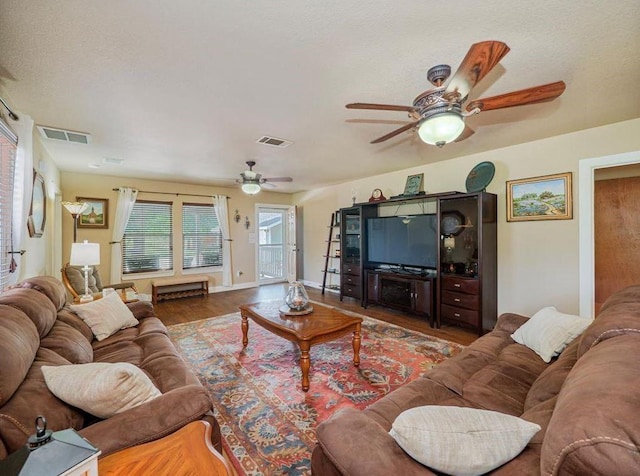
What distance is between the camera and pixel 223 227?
628 centimetres

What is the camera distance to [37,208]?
3.10 metres

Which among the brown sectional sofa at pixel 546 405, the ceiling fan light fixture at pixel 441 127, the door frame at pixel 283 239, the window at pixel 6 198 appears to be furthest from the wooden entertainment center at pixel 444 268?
the window at pixel 6 198

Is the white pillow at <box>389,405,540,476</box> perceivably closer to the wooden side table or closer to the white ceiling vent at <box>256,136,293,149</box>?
the wooden side table

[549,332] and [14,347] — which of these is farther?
[549,332]

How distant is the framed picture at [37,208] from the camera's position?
2843 millimetres

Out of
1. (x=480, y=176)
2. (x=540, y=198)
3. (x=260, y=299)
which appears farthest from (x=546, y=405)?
(x=260, y=299)

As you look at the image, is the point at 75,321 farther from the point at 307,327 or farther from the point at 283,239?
the point at 283,239

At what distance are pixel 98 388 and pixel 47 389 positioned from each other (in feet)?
0.75

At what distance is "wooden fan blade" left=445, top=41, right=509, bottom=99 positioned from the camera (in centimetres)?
133

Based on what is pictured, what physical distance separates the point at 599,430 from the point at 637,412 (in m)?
0.11

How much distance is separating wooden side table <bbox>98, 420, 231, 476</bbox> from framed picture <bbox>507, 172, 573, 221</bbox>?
4052 mm

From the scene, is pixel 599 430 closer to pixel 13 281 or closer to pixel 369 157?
pixel 13 281

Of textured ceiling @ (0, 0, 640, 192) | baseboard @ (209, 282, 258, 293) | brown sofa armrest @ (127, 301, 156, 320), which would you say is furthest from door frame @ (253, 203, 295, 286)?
brown sofa armrest @ (127, 301, 156, 320)

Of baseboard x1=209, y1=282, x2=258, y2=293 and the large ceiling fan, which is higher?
the large ceiling fan
